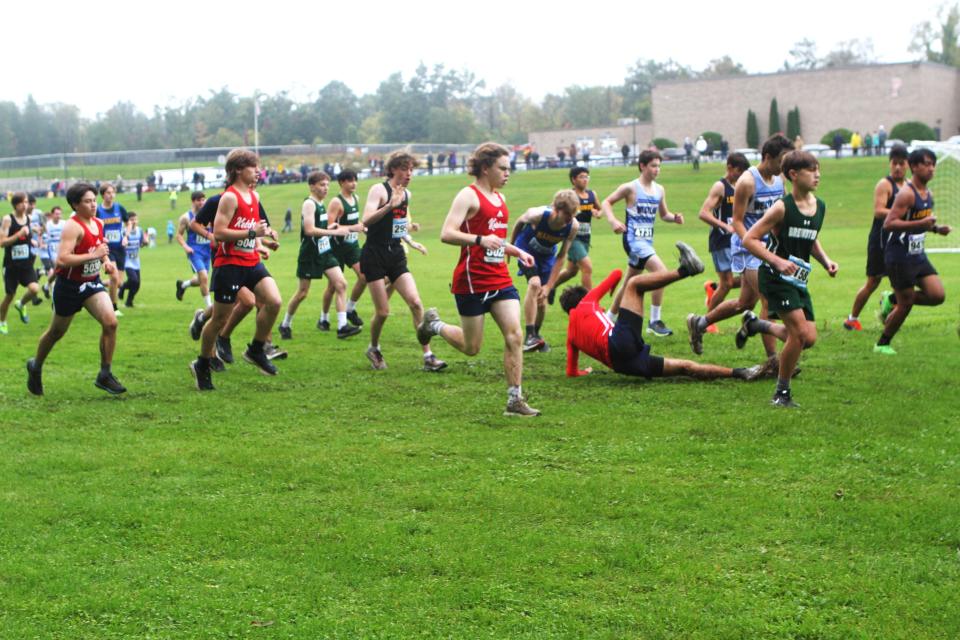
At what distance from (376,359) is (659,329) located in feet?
12.7

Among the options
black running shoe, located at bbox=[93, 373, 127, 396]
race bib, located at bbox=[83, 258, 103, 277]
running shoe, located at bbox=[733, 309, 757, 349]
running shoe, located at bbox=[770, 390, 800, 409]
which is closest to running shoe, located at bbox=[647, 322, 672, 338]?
running shoe, located at bbox=[733, 309, 757, 349]

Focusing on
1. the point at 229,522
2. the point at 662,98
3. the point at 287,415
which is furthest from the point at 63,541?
the point at 662,98

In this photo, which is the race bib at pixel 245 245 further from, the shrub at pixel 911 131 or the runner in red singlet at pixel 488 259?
the shrub at pixel 911 131

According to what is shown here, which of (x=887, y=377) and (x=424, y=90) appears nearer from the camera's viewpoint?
(x=887, y=377)

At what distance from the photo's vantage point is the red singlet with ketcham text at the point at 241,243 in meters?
10.0

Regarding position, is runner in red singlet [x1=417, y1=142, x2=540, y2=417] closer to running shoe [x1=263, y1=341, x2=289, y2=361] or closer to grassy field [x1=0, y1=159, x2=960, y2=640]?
grassy field [x1=0, y1=159, x2=960, y2=640]

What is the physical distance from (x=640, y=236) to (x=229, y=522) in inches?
297

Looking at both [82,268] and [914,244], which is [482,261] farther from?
[914,244]

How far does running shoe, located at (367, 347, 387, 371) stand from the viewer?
37.7 ft

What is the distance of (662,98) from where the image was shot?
89.1 meters

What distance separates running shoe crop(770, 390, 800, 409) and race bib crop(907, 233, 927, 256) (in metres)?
3.08

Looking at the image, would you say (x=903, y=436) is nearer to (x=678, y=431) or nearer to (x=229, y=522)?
(x=678, y=431)

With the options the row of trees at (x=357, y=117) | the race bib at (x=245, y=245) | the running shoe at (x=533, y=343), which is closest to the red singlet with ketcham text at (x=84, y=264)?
the race bib at (x=245, y=245)

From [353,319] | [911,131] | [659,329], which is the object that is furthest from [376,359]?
[911,131]
